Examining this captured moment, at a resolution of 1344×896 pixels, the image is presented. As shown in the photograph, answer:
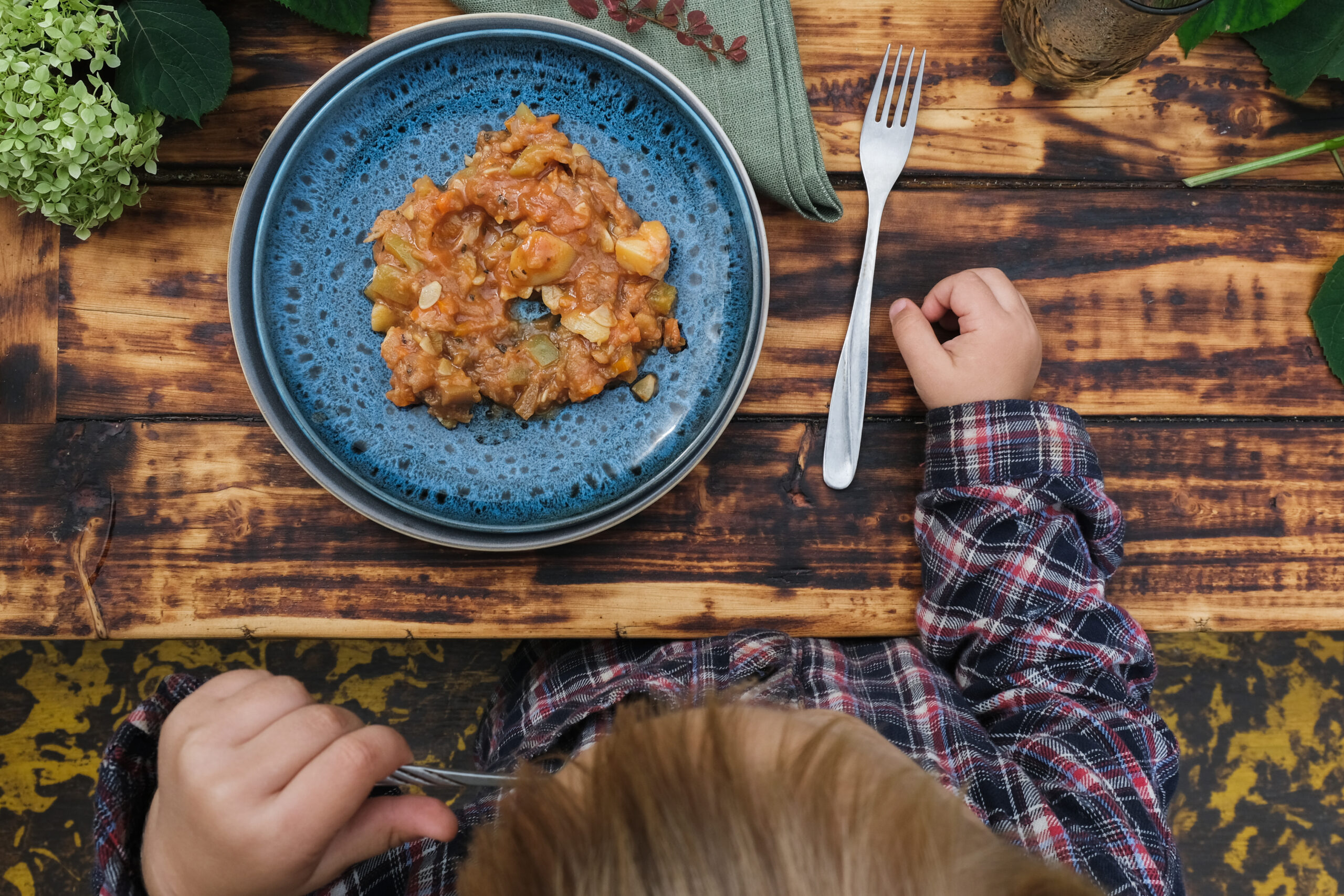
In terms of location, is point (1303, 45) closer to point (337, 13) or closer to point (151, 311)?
point (337, 13)

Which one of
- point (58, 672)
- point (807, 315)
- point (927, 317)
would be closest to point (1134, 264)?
point (927, 317)

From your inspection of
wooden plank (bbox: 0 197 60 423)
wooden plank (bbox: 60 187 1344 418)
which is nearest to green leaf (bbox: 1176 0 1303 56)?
wooden plank (bbox: 60 187 1344 418)

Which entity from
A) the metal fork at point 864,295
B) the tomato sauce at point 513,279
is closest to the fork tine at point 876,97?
the metal fork at point 864,295

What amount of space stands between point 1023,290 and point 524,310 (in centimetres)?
66

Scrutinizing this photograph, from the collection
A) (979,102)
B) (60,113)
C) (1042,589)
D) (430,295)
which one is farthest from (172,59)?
(1042,589)

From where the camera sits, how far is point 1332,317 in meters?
1.04

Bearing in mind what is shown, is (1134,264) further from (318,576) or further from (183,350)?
(183,350)

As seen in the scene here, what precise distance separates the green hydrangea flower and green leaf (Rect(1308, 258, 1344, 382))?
1.50 m

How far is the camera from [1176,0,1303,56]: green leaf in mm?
957

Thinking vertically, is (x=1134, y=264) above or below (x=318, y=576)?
above

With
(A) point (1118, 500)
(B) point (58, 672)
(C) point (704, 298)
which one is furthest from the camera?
(B) point (58, 672)

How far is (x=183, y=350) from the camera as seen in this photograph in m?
1.00

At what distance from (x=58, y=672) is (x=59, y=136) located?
110 cm

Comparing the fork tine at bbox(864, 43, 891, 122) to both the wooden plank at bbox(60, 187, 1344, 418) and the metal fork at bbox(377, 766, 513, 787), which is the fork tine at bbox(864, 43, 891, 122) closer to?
the wooden plank at bbox(60, 187, 1344, 418)
